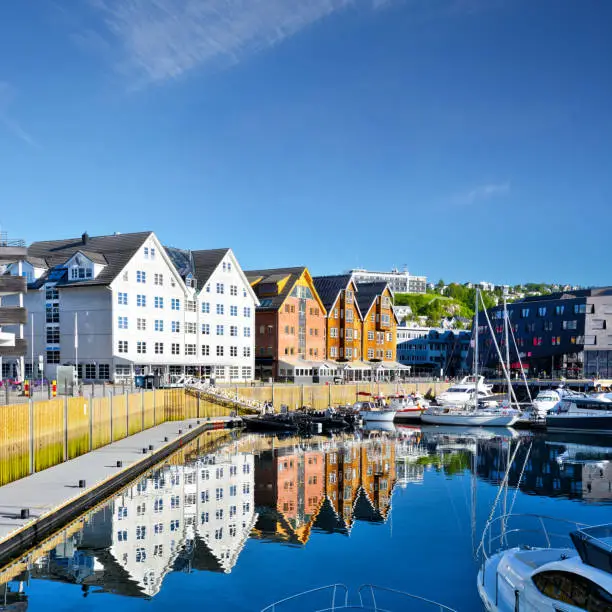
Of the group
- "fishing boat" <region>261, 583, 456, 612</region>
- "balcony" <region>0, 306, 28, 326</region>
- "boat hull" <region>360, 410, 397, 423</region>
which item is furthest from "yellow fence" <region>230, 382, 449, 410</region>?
"fishing boat" <region>261, 583, 456, 612</region>

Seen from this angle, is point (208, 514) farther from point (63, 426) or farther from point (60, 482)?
point (63, 426)

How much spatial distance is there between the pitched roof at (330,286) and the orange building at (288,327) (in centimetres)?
401

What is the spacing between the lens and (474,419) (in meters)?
76.9

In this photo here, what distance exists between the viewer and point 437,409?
262 feet

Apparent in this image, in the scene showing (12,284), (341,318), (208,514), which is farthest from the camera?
(341,318)

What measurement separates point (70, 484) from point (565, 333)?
11237 centimetres

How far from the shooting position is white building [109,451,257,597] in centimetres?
2369

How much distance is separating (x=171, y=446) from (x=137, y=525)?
20281 millimetres

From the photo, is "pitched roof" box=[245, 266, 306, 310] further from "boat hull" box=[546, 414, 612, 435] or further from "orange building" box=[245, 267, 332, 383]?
"boat hull" box=[546, 414, 612, 435]

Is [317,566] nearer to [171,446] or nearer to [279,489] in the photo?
[279,489]

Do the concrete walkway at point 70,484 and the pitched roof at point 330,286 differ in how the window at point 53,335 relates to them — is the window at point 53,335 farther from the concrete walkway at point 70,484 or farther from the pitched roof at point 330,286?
the pitched roof at point 330,286

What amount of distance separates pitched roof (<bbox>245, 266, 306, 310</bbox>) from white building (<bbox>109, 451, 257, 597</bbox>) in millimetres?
51016

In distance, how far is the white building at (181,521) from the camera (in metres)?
23.7

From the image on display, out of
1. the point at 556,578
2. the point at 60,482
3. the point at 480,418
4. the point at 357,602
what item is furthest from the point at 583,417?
the point at 556,578
